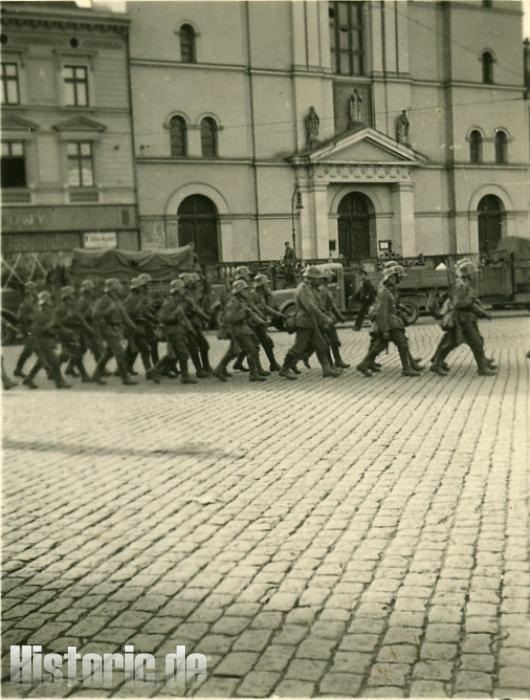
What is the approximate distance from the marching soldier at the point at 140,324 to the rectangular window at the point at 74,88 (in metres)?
6.98

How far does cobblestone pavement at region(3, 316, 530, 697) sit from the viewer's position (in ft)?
11.1

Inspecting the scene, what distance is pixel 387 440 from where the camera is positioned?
26.1 feet

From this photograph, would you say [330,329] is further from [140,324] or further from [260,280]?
[140,324]

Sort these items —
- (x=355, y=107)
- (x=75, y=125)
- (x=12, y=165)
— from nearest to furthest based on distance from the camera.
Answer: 1. (x=12, y=165)
2. (x=75, y=125)
3. (x=355, y=107)

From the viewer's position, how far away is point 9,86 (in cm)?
598

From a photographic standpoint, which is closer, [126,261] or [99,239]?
[99,239]

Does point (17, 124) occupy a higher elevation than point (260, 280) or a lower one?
higher

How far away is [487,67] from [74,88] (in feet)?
17.1

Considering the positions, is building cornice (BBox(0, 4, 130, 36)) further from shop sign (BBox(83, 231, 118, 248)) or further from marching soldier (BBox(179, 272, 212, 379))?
marching soldier (BBox(179, 272, 212, 379))

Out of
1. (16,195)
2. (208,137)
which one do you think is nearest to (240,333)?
(208,137)

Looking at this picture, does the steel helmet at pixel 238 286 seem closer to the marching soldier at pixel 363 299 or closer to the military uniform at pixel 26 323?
the military uniform at pixel 26 323

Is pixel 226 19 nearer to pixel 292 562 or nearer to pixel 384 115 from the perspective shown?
pixel 384 115

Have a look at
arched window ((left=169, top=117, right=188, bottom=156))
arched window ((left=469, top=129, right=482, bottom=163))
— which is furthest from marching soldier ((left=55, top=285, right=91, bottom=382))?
arched window ((left=469, top=129, right=482, bottom=163))

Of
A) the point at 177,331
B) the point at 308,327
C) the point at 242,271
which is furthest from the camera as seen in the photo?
the point at 177,331
